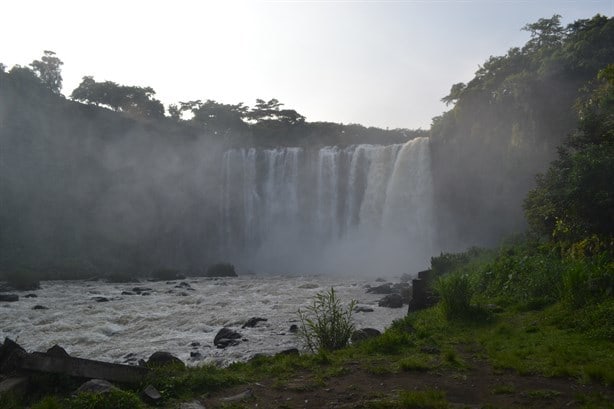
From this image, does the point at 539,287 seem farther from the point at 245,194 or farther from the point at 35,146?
the point at 35,146

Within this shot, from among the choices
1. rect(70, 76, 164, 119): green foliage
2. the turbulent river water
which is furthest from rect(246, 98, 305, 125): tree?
the turbulent river water

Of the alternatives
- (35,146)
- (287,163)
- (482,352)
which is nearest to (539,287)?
(482,352)

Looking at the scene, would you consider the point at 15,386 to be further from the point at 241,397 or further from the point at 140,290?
the point at 140,290

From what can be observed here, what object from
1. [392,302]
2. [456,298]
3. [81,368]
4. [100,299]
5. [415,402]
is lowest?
[100,299]

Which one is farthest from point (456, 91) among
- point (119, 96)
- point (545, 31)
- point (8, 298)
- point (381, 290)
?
point (119, 96)

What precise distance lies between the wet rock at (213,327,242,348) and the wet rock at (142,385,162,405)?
718 centimetres

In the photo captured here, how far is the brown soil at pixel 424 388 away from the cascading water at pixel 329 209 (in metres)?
28.8

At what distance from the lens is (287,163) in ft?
146

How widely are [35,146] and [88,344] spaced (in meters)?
36.1

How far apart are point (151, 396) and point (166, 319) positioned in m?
12.2

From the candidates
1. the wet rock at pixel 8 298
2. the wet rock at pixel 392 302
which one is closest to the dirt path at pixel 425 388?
the wet rock at pixel 392 302

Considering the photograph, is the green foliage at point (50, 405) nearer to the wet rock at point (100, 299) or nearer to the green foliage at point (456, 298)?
the green foliage at point (456, 298)

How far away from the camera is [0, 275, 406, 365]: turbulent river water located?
41.3 ft

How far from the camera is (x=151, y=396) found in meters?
5.53
